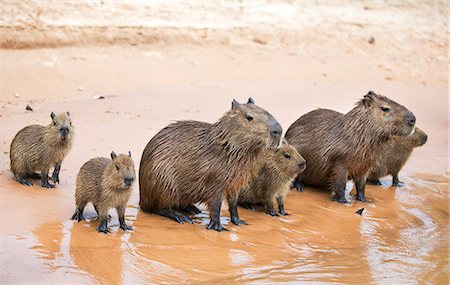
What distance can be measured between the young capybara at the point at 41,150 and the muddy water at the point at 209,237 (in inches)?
6.0

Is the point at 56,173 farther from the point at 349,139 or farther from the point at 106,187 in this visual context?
the point at 349,139

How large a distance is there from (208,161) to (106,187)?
0.94 m

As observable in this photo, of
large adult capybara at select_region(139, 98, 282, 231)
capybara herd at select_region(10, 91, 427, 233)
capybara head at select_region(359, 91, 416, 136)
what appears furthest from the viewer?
capybara head at select_region(359, 91, 416, 136)

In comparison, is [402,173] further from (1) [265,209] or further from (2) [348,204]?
(1) [265,209]

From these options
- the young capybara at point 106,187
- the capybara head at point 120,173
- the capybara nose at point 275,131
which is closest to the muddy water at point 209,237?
the young capybara at point 106,187

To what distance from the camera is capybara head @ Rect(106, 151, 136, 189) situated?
5895mm

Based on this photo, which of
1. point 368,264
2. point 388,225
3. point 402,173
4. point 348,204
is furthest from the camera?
point 402,173

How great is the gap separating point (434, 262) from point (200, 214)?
2087mm

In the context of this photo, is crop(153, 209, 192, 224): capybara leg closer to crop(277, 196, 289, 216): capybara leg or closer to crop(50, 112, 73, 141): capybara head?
crop(277, 196, 289, 216): capybara leg

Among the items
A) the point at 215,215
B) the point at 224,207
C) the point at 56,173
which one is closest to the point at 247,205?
the point at 224,207

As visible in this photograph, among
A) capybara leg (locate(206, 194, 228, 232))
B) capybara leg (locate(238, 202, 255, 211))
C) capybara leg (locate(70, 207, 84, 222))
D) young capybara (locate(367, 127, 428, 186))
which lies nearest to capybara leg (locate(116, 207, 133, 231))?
capybara leg (locate(70, 207, 84, 222))

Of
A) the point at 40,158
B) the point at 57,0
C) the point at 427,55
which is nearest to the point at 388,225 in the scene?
the point at 40,158

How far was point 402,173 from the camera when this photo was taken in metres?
9.27

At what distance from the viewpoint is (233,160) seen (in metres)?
6.34
